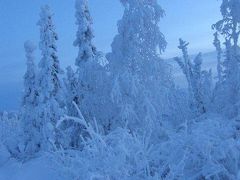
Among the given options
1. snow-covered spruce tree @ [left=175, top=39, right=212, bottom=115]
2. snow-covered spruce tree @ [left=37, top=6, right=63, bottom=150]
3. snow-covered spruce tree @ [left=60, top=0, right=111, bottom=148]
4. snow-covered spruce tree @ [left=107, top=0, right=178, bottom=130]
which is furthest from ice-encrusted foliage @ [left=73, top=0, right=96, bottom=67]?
snow-covered spruce tree @ [left=175, top=39, right=212, bottom=115]

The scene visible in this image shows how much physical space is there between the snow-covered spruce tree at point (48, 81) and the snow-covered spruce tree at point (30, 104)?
138 cm

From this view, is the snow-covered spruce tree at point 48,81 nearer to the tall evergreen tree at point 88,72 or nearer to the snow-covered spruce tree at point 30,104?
the snow-covered spruce tree at point 30,104

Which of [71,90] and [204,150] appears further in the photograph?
[71,90]

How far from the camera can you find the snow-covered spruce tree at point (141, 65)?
20469mm

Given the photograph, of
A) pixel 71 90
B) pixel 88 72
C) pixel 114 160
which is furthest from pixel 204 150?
pixel 71 90

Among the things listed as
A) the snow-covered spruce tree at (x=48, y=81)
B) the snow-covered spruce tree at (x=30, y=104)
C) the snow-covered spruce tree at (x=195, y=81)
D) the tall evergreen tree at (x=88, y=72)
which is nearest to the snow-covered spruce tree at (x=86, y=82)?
the tall evergreen tree at (x=88, y=72)

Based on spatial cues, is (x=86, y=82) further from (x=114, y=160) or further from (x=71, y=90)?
(x=114, y=160)

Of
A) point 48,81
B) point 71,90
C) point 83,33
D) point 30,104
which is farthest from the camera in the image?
point 30,104

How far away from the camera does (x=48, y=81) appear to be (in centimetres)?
3123

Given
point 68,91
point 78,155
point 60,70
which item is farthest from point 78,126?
point 78,155

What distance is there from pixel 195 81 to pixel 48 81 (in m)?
17.6

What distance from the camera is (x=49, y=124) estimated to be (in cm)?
3106

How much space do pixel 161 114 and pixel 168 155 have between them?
635 inches

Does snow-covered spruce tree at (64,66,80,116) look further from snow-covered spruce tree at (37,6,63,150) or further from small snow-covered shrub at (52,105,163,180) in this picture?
small snow-covered shrub at (52,105,163,180)
